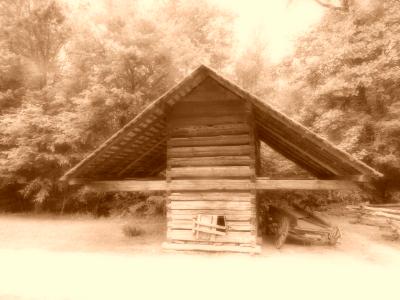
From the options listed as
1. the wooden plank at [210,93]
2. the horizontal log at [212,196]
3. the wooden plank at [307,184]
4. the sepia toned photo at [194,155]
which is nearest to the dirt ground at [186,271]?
the sepia toned photo at [194,155]

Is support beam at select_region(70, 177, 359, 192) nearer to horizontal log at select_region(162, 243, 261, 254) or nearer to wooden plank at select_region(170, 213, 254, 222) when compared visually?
wooden plank at select_region(170, 213, 254, 222)

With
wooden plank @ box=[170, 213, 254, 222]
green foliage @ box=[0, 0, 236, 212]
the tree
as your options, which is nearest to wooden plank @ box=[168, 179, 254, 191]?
wooden plank @ box=[170, 213, 254, 222]

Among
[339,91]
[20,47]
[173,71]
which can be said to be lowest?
[339,91]

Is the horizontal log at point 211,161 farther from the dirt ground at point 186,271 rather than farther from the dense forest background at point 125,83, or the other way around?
the dense forest background at point 125,83

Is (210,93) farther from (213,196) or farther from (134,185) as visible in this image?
(134,185)

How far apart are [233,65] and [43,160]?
16.3m

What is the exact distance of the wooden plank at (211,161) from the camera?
36.1 feet

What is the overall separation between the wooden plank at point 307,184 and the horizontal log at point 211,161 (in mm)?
837

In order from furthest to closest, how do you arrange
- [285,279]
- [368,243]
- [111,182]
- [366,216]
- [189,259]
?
[366,216]
[368,243]
[111,182]
[189,259]
[285,279]

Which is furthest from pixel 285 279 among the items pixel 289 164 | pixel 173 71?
pixel 173 71

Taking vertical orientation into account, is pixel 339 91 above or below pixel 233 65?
below

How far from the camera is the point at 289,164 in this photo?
67.5ft

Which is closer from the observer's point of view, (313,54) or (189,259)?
(189,259)

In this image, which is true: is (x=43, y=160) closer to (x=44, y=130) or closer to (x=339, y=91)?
(x=44, y=130)
